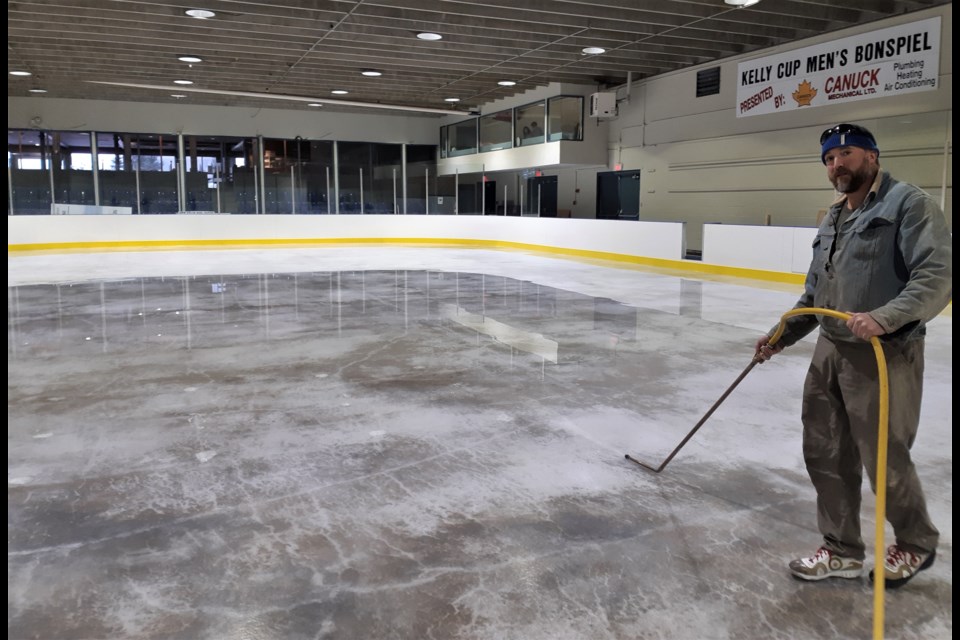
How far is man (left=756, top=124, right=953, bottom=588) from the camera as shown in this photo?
7.69ft

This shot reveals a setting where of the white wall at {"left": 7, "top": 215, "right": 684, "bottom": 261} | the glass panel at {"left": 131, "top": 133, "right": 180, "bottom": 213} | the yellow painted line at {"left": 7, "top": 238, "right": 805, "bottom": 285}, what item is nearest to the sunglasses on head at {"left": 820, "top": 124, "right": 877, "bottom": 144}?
the yellow painted line at {"left": 7, "top": 238, "right": 805, "bottom": 285}

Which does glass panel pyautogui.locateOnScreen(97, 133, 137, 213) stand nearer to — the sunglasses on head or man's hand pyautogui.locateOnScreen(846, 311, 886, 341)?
the sunglasses on head

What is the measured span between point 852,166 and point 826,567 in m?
1.38

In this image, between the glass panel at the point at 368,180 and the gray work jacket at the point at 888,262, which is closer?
the gray work jacket at the point at 888,262

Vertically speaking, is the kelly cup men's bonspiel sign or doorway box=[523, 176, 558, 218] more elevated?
the kelly cup men's bonspiel sign

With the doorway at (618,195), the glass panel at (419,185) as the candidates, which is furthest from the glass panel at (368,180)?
the doorway at (618,195)

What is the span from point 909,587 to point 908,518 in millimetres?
245

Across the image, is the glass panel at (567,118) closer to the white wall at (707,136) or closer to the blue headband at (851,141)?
the white wall at (707,136)

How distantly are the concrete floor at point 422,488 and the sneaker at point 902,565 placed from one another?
56mm

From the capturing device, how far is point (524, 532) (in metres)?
3.15

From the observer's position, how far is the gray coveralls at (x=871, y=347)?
7.68 feet

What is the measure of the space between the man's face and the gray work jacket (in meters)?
Result: 0.05

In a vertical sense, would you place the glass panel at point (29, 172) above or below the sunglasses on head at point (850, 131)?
above

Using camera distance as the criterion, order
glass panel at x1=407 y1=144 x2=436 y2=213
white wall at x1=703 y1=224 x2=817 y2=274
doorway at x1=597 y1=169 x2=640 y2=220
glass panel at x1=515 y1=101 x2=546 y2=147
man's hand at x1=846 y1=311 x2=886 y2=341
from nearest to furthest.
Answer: man's hand at x1=846 y1=311 x2=886 y2=341
white wall at x1=703 y1=224 x2=817 y2=274
doorway at x1=597 y1=169 x2=640 y2=220
glass panel at x1=515 y1=101 x2=546 y2=147
glass panel at x1=407 y1=144 x2=436 y2=213
